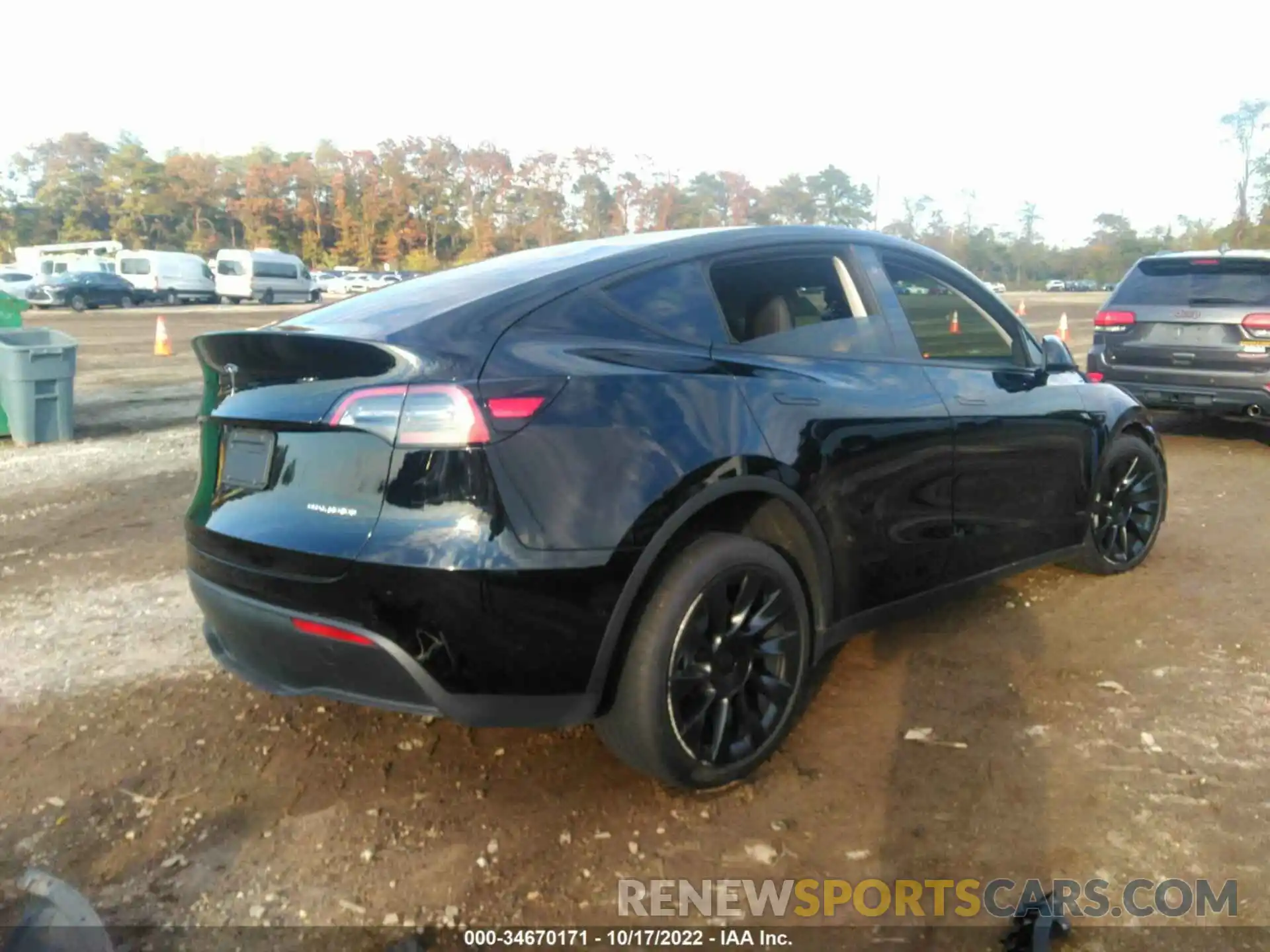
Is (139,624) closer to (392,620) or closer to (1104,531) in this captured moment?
(392,620)

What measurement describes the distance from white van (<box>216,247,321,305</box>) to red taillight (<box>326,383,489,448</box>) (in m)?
45.9

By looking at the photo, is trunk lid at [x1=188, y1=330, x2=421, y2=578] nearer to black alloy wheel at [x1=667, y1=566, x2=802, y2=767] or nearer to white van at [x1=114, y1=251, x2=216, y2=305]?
black alloy wheel at [x1=667, y1=566, x2=802, y2=767]

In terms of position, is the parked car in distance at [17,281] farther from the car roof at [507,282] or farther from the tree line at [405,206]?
the car roof at [507,282]

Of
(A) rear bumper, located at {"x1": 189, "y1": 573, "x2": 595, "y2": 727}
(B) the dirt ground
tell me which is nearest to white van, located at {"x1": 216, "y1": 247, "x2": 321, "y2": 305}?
(B) the dirt ground

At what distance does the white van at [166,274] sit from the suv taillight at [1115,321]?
4166cm

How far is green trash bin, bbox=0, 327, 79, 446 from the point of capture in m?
8.98

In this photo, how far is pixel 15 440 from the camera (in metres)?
9.26

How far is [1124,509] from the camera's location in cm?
521

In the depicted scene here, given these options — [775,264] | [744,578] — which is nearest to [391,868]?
[744,578]

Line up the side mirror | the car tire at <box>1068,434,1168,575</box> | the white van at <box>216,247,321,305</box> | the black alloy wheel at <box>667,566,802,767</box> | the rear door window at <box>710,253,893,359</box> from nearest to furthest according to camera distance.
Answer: the black alloy wheel at <box>667,566,802,767</box> → the rear door window at <box>710,253,893,359</box> → the side mirror → the car tire at <box>1068,434,1168,575</box> → the white van at <box>216,247,321,305</box>

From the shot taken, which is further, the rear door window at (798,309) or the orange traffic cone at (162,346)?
the orange traffic cone at (162,346)

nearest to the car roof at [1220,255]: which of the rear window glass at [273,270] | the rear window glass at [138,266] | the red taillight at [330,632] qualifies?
the red taillight at [330,632]

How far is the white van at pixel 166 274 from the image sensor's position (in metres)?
44.1

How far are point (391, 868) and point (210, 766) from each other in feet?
2.92
